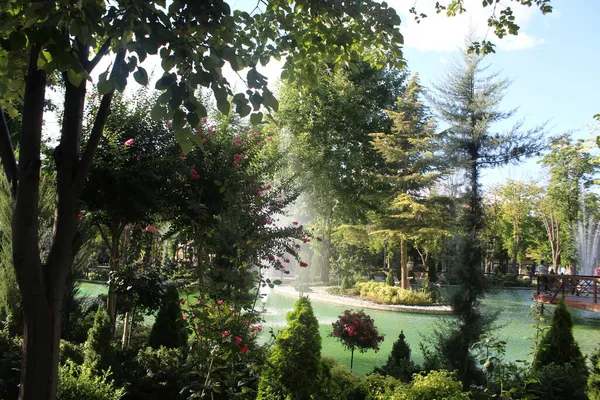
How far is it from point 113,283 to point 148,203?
1.31 meters

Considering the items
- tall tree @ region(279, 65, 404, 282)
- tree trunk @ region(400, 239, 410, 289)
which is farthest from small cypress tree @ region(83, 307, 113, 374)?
tall tree @ region(279, 65, 404, 282)

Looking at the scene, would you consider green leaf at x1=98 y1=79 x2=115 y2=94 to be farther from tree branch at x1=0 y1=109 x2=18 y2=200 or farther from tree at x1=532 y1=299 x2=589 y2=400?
tree at x1=532 y1=299 x2=589 y2=400

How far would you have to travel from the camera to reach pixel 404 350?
6711 millimetres

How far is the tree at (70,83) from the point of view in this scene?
180 centimetres

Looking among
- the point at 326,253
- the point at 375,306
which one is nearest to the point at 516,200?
the point at 326,253

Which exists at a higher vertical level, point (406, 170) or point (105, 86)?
point (406, 170)

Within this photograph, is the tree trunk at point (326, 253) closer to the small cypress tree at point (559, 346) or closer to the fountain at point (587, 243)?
the fountain at point (587, 243)

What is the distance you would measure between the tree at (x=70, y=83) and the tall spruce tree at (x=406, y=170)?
16.7 metres

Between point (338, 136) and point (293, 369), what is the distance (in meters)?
20.5

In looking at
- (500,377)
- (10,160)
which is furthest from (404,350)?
(10,160)

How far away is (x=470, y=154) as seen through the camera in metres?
8.38

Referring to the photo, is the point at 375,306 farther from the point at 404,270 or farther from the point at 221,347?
the point at 221,347

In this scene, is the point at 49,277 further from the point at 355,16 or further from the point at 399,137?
the point at 399,137

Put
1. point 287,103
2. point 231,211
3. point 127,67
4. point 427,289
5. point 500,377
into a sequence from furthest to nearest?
point 287,103
point 427,289
point 231,211
point 500,377
point 127,67
